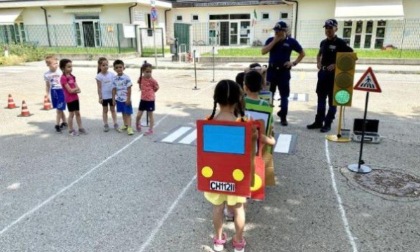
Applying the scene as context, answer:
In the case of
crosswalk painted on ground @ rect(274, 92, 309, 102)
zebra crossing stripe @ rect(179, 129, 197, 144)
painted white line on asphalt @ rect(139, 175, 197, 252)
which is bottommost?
painted white line on asphalt @ rect(139, 175, 197, 252)

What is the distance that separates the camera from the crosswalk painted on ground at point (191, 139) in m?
6.14

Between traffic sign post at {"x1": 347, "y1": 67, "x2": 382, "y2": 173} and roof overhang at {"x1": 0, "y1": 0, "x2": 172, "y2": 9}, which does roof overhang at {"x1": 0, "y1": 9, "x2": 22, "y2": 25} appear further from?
traffic sign post at {"x1": 347, "y1": 67, "x2": 382, "y2": 173}

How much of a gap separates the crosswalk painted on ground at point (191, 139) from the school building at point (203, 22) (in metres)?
16.0

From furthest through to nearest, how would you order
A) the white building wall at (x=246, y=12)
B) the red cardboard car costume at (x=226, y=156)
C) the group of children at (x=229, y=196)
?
the white building wall at (x=246, y=12), the group of children at (x=229, y=196), the red cardboard car costume at (x=226, y=156)

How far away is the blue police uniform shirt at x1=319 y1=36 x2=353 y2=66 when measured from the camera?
639 centimetres

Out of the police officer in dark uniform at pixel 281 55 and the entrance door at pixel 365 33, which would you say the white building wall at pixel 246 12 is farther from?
the police officer in dark uniform at pixel 281 55

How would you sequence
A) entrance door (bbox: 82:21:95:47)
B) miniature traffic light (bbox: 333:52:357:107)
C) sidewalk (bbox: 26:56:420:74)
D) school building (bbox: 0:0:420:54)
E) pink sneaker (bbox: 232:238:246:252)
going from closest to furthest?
pink sneaker (bbox: 232:238:246:252)
miniature traffic light (bbox: 333:52:357:107)
sidewalk (bbox: 26:56:420:74)
school building (bbox: 0:0:420:54)
entrance door (bbox: 82:21:95:47)

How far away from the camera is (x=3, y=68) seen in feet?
63.8

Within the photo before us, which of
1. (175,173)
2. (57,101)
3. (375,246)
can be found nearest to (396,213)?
(375,246)

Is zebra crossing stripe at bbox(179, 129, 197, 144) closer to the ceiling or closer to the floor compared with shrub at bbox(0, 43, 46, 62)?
closer to the floor

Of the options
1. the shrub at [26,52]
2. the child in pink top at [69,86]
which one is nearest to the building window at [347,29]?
the shrub at [26,52]

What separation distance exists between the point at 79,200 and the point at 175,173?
4.55 feet

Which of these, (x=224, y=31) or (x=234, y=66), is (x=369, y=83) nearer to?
(x=234, y=66)

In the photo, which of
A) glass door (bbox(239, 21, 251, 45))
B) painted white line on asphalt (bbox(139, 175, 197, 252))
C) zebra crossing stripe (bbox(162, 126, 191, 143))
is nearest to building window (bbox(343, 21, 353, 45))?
glass door (bbox(239, 21, 251, 45))
